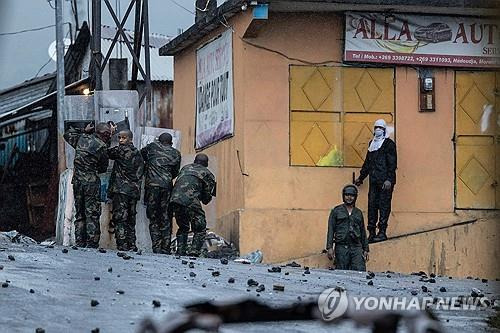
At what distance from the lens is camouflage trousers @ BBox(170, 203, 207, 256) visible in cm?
1600

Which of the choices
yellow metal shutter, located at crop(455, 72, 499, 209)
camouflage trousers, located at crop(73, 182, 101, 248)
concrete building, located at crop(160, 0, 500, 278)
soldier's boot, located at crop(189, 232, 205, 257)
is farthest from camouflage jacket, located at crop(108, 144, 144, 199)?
yellow metal shutter, located at crop(455, 72, 499, 209)

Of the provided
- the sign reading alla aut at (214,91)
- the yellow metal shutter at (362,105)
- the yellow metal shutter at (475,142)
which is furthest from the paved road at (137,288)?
the sign reading alla aut at (214,91)

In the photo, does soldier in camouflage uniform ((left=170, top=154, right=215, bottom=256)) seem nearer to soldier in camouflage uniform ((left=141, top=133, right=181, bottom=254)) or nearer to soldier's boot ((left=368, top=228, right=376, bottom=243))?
soldier in camouflage uniform ((left=141, top=133, right=181, bottom=254))

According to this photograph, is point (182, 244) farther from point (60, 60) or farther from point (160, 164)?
point (60, 60)

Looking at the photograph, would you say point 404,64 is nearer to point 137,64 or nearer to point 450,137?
point 450,137

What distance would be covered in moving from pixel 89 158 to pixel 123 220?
36.4 inches

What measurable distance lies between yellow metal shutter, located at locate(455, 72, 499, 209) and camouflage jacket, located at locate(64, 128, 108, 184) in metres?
5.59

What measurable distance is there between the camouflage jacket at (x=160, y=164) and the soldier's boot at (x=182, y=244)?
69 centimetres

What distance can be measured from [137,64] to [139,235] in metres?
4.11

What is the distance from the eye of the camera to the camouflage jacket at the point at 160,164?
16250 mm

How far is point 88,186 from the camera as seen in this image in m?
16.1

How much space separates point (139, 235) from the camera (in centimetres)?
1666

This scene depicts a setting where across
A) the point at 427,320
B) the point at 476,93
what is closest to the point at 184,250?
the point at 476,93

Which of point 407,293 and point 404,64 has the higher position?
point 404,64
